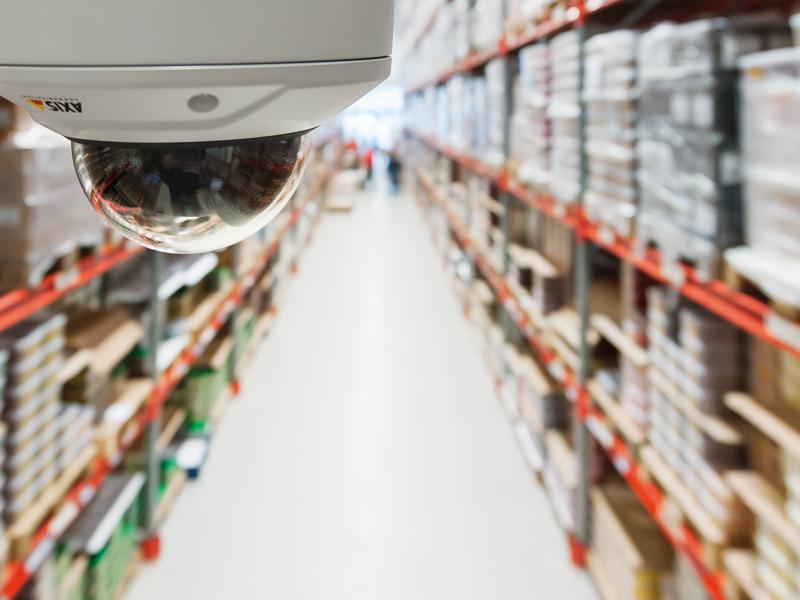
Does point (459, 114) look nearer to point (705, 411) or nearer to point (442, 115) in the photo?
point (442, 115)

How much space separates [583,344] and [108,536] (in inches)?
70.2

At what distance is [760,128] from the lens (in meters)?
1.60

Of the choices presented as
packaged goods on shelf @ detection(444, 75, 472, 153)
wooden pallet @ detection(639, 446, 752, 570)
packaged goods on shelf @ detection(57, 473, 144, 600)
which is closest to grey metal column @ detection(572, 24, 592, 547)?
wooden pallet @ detection(639, 446, 752, 570)

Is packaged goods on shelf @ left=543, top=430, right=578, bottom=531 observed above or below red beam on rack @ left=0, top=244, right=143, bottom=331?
below

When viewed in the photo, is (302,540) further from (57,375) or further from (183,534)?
(57,375)

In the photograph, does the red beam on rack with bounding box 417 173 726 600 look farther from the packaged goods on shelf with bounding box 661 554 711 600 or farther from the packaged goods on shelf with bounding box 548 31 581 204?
the packaged goods on shelf with bounding box 548 31 581 204

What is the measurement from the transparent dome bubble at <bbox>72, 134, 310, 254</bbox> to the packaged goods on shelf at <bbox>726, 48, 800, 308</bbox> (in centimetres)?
116

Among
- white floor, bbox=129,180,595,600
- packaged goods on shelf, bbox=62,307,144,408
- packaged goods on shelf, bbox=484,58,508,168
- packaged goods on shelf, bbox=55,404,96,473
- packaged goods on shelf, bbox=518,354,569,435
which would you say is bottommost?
white floor, bbox=129,180,595,600

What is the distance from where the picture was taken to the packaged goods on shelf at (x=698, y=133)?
5.65 ft

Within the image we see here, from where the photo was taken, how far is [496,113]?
4.45m

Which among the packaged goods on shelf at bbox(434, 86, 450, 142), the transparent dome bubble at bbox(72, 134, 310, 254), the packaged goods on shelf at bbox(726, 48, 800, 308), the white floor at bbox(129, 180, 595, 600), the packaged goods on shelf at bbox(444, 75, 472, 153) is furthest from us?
the packaged goods on shelf at bbox(434, 86, 450, 142)

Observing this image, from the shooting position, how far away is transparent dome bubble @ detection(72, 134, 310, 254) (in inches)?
18.5

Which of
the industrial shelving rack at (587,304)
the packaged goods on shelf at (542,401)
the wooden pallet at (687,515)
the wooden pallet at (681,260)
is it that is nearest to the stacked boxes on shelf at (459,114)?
the industrial shelving rack at (587,304)

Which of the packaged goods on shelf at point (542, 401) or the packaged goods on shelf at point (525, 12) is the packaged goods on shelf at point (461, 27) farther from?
the packaged goods on shelf at point (542, 401)
